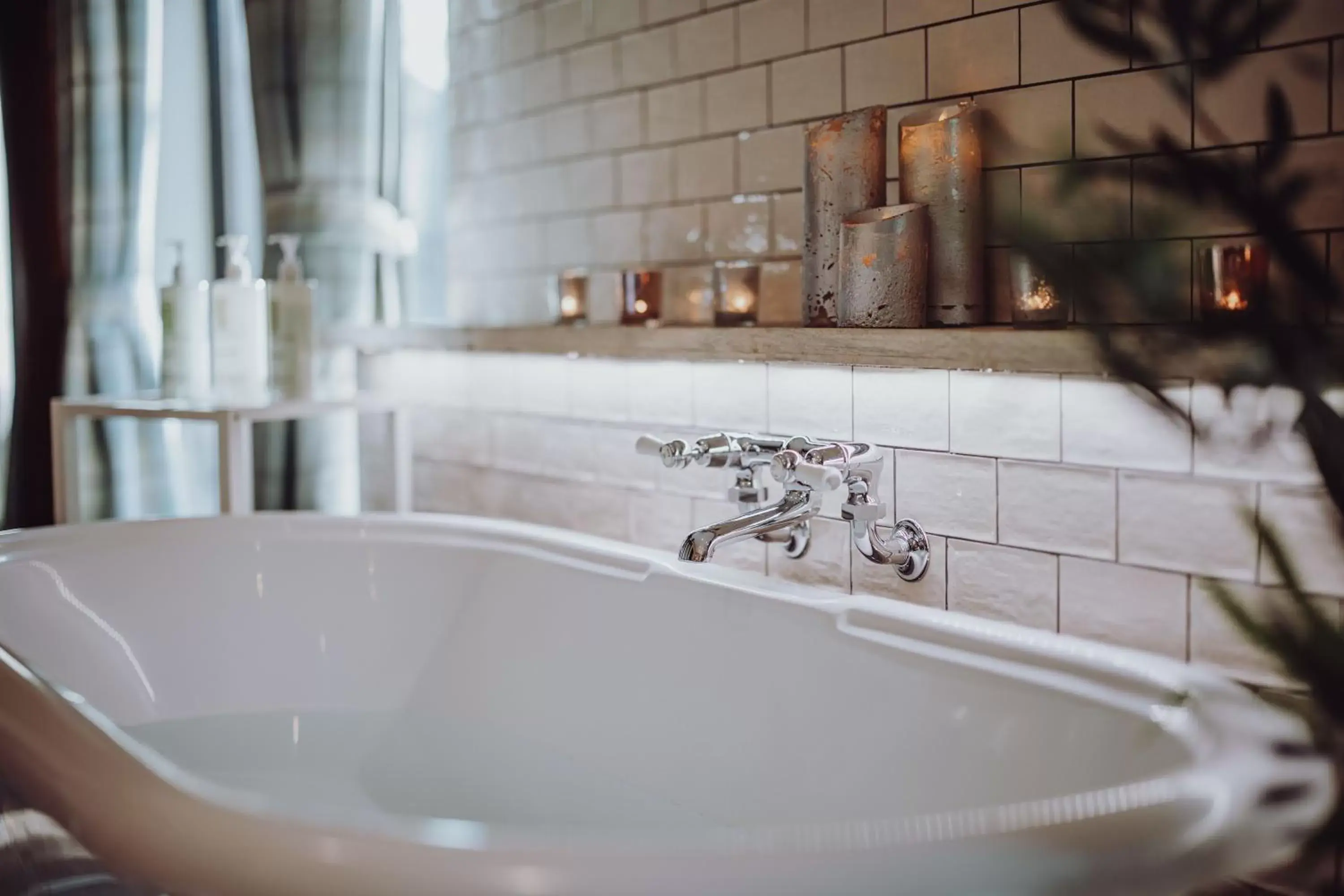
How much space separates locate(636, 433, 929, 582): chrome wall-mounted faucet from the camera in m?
1.39

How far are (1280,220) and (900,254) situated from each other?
1.00m

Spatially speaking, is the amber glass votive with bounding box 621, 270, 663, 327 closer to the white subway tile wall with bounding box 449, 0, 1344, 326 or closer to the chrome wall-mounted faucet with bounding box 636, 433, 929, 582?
the white subway tile wall with bounding box 449, 0, 1344, 326

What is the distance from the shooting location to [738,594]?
143 centimetres

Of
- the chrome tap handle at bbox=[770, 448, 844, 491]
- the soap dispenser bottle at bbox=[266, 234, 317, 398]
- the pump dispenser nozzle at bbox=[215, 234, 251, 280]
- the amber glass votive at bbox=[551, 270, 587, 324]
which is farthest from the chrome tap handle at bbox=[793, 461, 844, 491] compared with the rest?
the pump dispenser nozzle at bbox=[215, 234, 251, 280]

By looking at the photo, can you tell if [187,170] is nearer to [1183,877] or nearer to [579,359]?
[579,359]

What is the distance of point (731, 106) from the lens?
1.84 metres

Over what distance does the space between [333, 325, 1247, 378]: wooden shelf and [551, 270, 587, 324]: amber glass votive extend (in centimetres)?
4

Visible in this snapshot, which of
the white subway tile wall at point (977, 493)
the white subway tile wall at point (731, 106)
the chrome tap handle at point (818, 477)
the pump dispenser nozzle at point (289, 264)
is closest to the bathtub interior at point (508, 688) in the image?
the chrome tap handle at point (818, 477)

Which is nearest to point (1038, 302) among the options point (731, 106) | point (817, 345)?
point (817, 345)

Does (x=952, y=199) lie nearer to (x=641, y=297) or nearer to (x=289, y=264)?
(x=641, y=297)

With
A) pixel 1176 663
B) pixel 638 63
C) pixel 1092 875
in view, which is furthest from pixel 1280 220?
pixel 638 63

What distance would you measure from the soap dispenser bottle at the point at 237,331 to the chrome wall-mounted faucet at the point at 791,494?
1032 mm

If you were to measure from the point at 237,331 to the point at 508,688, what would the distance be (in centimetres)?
93

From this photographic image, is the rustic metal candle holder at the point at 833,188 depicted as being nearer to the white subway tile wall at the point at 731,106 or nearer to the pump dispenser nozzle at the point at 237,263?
the white subway tile wall at the point at 731,106
